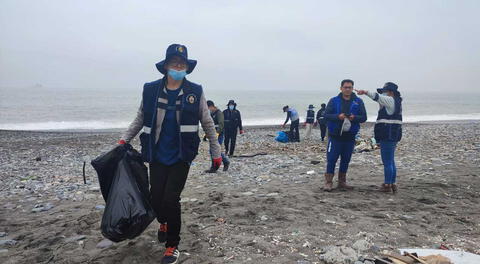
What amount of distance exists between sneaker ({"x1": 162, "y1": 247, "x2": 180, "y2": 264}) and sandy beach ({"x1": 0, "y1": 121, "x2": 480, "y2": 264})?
0.10m

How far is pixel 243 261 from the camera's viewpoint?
3.54 metres

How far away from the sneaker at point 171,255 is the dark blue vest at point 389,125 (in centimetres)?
408

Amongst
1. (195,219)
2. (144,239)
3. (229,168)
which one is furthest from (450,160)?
(144,239)

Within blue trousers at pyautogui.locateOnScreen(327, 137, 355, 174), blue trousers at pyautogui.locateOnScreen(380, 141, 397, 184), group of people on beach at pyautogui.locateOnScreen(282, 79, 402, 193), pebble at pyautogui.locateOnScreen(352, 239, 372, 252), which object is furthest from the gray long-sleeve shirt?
blue trousers at pyautogui.locateOnScreen(380, 141, 397, 184)

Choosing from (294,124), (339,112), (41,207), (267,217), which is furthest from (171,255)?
(294,124)

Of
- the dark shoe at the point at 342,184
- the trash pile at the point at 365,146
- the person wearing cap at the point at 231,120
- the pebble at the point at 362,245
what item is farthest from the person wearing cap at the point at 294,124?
the pebble at the point at 362,245

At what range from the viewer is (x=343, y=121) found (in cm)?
609

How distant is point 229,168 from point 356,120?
4566 mm

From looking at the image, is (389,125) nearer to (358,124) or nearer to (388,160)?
(358,124)

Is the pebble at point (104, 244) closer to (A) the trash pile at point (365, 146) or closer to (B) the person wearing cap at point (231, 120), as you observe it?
(B) the person wearing cap at point (231, 120)

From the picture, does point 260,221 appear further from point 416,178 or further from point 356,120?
point 416,178

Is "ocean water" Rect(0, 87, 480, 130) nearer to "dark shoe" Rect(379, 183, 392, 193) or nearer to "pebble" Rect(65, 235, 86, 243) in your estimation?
"pebble" Rect(65, 235, 86, 243)

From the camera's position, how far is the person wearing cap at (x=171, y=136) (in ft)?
11.8

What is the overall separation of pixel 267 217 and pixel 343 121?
7.55 ft
